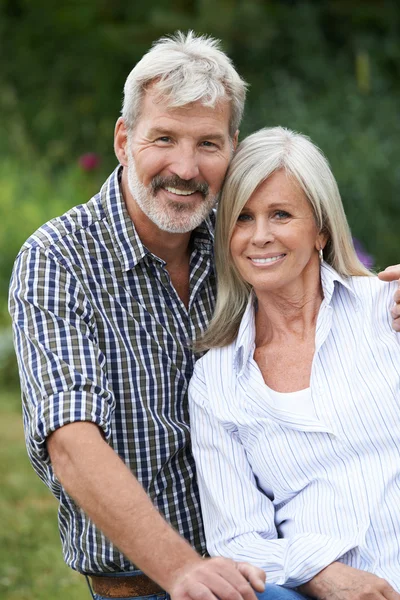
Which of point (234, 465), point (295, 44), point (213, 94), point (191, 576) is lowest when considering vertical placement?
point (191, 576)

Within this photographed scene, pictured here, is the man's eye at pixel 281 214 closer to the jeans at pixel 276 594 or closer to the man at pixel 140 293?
the man at pixel 140 293

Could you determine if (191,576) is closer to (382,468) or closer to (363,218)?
(382,468)

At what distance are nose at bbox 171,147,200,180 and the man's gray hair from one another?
132 mm

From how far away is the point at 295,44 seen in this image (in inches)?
310

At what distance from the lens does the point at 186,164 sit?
2.73 metres

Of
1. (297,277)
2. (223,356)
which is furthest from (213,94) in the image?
(223,356)

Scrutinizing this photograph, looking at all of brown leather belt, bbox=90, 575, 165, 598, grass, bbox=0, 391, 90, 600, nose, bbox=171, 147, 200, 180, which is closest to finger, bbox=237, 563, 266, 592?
brown leather belt, bbox=90, 575, 165, 598

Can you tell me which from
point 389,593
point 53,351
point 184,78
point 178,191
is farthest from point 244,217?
point 389,593

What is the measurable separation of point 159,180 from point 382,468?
0.99 m

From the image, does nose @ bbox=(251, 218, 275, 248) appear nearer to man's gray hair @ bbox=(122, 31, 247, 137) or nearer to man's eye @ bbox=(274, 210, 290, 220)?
man's eye @ bbox=(274, 210, 290, 220)

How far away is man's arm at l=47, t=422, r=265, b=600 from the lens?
2.12 meters

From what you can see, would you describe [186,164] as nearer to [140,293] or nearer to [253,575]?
[140,293]

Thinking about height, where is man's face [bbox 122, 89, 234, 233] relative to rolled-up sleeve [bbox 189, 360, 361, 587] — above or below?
above

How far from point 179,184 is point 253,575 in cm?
111
